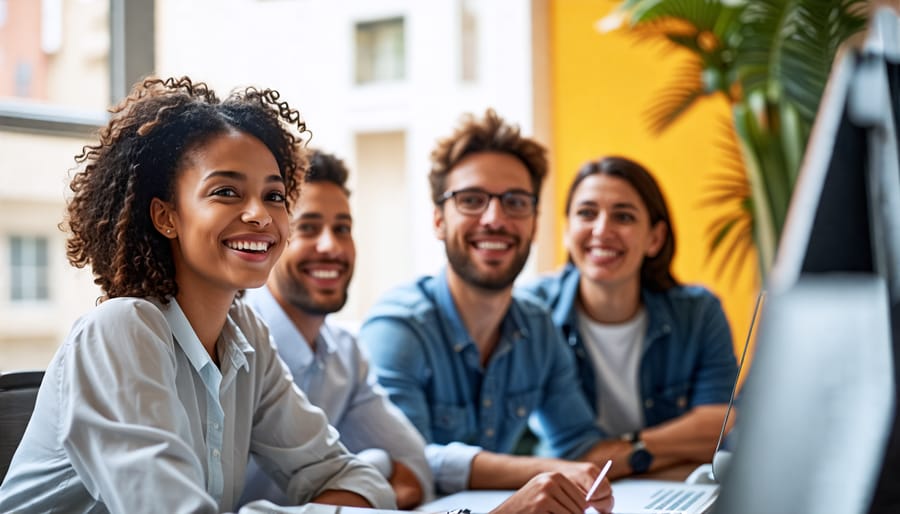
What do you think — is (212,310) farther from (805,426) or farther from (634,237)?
(634,237)

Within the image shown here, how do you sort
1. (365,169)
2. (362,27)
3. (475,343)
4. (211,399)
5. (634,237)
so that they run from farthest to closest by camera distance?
(365,169), (362,27), (634,237), (475,343), (211,399)

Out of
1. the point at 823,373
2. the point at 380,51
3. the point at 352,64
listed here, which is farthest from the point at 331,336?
the point at 380,51

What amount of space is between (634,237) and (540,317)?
35 cm

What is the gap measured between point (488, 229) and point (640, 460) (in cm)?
61

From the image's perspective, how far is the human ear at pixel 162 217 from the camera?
1.21m

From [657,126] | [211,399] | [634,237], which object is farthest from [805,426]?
[657,126]

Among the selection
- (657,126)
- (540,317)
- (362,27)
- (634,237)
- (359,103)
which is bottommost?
(540,317)

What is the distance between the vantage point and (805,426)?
0.36m

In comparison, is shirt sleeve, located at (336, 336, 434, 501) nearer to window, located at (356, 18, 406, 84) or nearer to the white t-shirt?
the white t-shirt

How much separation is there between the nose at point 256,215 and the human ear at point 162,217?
9 cm

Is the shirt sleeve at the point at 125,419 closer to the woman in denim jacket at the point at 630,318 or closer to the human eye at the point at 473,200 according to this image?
the human eye at the point at 473,200

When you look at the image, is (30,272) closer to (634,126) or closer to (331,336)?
(634,126)


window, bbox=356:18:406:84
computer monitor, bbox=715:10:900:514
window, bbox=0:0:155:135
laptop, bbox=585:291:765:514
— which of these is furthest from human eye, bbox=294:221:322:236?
window, bbox=356:18:406:84

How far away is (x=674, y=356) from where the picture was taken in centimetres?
241
